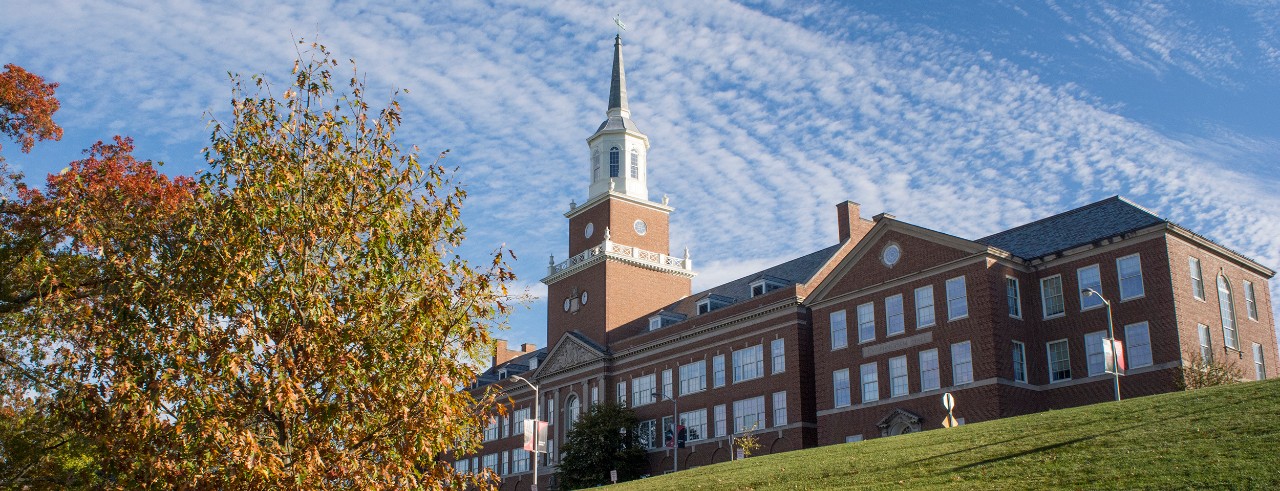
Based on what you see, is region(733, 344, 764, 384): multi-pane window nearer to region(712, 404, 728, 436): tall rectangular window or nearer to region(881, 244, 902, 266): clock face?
region(712, 404, 728, 436): tall rectangular window

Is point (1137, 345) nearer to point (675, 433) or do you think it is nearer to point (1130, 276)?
point (1130, 276)

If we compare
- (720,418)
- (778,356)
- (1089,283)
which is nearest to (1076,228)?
(1089,283)

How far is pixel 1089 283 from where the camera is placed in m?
46.8

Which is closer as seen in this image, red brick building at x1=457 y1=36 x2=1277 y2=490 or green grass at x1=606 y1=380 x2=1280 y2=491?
green grass at x1=606 y1=380 x2=1280 y2=491

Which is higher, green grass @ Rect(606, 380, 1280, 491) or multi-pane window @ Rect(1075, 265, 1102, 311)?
multi-pane window @ Rect(1075, 265, 1102, 311)

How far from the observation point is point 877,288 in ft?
173

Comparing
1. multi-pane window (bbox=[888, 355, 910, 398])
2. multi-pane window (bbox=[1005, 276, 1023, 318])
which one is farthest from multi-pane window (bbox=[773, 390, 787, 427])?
multi-pane window (bbox=[1005, 276, 1023, 318])

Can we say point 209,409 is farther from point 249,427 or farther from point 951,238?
point 951,238

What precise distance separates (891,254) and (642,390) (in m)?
21.6

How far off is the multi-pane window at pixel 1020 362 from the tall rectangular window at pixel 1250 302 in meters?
9.17

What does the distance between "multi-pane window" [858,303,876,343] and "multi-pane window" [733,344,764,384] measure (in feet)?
26.0

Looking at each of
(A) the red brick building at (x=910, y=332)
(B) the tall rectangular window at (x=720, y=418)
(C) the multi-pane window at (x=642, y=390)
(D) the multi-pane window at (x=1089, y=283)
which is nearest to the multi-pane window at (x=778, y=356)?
(A) the red brick building at (x=910, y=332)

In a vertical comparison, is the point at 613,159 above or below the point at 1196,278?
above

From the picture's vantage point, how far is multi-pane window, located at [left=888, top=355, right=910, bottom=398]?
51.4 m
